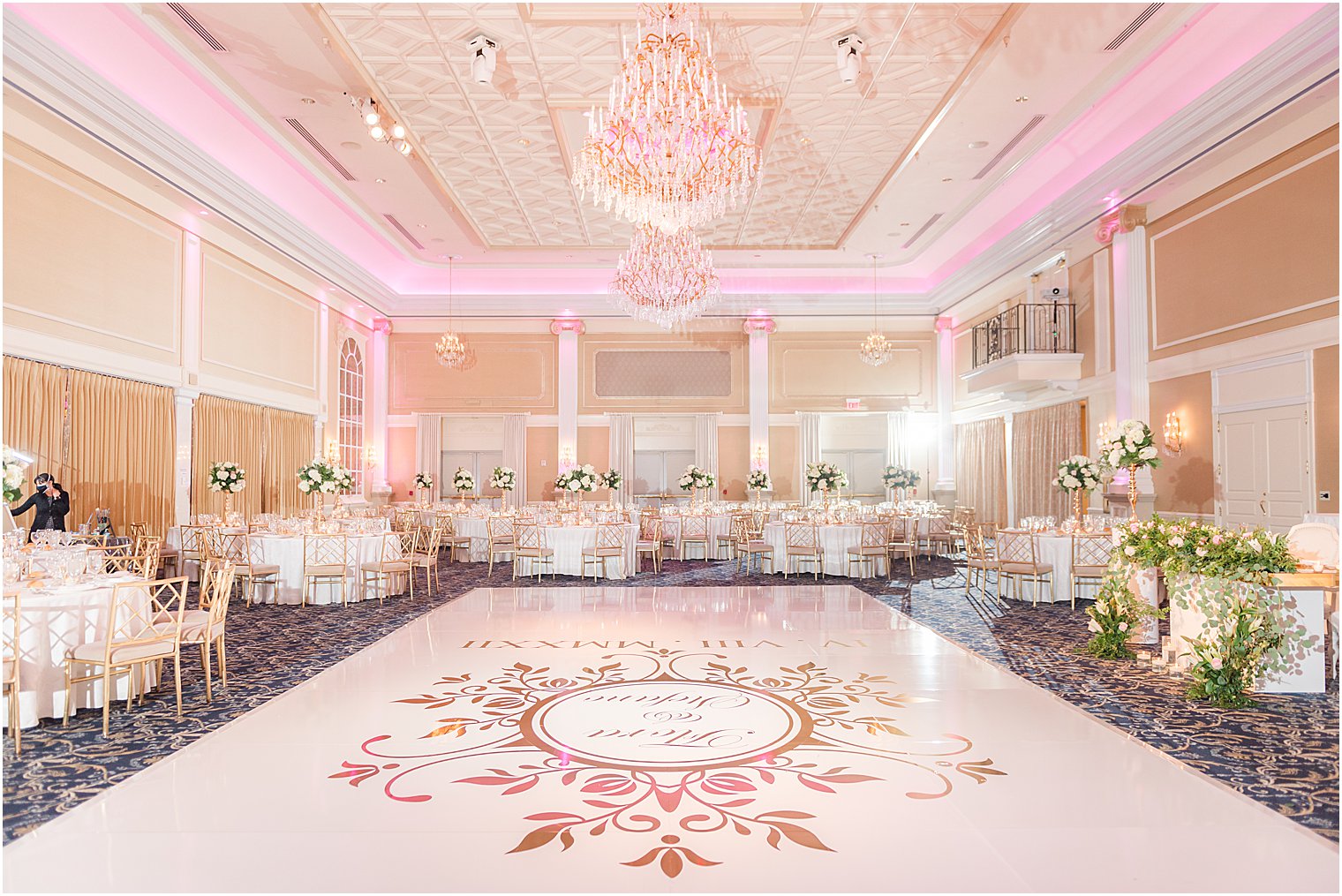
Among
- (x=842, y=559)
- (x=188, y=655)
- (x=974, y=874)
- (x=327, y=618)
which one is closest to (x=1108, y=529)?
(x=842, y=559)

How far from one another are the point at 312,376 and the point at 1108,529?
479 inches

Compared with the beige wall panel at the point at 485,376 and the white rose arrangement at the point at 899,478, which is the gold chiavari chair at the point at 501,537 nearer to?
the beige wall panel at the point at 485,376

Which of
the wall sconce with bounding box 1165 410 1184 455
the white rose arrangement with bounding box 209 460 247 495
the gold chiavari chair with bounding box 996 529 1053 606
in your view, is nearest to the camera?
the gold chiavari chair with bounding box 996 529 1053 606

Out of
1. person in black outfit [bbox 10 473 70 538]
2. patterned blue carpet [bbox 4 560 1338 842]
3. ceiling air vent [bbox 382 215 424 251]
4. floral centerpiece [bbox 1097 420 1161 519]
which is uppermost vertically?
ceiling air vent [bbox 382 215 424 251]

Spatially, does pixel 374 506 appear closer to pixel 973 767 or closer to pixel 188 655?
pixel 188 655

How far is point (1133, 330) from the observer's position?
948cm

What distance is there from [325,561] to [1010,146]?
951 cm

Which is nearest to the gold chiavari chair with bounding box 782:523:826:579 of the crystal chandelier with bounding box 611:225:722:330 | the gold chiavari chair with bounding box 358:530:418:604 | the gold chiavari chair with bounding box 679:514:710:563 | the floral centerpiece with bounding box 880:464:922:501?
the gold chiavari chair with bounding box 679:514:710:563

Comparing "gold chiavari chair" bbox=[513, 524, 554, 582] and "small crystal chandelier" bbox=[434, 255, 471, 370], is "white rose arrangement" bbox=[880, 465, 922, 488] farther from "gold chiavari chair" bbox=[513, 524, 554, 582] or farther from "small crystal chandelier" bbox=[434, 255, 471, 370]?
"small crystal chandelier" bbox=[434, 255, 471, 370]

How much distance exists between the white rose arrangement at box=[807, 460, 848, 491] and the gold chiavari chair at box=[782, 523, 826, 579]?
9.36ft

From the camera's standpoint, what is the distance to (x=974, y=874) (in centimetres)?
257

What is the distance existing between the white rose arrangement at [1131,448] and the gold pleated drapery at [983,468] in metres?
5.90

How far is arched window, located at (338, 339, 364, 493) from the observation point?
14.6 m

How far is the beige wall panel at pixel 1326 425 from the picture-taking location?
672 centimetres
